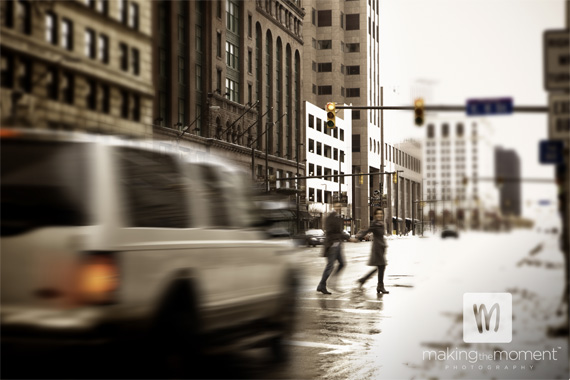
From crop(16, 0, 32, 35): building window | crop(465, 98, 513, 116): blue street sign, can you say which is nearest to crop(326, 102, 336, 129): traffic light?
crop(465, 98, 513, 116): blue street sign

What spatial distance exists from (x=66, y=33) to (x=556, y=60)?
518cm

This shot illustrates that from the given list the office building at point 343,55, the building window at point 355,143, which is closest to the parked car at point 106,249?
the office building at point 343,55

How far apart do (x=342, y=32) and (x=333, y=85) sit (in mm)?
3759

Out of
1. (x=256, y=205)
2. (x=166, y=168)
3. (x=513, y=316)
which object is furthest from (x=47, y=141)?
(x=513, y=316)

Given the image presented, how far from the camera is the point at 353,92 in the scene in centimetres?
2625

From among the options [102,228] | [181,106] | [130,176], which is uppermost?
[181,106]

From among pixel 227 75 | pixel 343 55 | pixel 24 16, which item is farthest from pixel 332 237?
pixel 343 55

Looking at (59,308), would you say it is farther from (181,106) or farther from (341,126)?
(341,126)

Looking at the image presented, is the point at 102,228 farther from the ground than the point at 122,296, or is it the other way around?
the point at 102,228

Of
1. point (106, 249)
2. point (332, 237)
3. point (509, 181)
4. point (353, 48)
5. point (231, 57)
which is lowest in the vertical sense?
point (332, 237)

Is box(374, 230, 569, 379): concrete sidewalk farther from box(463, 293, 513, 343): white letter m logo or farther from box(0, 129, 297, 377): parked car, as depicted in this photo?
box(0, 129, 297, 377): parked car

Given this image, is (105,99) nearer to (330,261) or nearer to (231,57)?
(231,57)

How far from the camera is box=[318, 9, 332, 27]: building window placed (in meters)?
19.1

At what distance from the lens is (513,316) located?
11.8m
